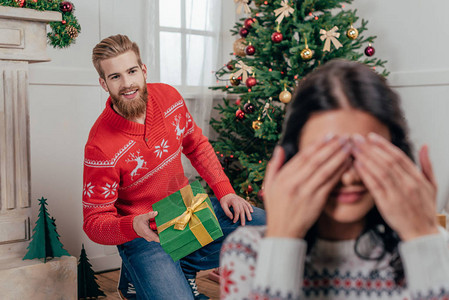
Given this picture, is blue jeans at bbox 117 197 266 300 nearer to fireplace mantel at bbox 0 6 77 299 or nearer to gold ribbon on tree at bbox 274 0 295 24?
fireplace mantel at bbox 0 6 77 299

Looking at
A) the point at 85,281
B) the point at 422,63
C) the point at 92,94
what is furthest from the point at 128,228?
the point at 422,63

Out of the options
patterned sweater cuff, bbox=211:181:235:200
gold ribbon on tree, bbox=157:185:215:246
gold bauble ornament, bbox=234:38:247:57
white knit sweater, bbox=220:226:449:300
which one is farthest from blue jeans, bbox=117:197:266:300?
gold bauble ornament, bbox=234:38:247:57

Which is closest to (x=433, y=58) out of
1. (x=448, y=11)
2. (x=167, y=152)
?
(x=448, y=11)

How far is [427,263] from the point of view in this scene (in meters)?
0.61

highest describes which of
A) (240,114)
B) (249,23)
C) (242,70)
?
(249,23)

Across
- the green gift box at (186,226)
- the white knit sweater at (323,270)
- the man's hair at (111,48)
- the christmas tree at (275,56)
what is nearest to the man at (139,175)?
the man's hair at (111,48)

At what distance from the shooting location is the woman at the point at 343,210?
611 mm

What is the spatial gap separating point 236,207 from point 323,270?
1329 millimetres

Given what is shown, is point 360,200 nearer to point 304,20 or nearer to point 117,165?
point 117,165

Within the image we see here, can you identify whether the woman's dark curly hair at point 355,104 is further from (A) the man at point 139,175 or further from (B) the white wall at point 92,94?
(B) the white wall at point 92,94

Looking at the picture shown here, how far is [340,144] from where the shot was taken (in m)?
0.62

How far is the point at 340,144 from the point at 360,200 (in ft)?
0.28

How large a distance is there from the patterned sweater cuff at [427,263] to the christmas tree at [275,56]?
1.98 m

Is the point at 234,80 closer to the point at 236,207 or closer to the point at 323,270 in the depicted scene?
the point at 236,207
